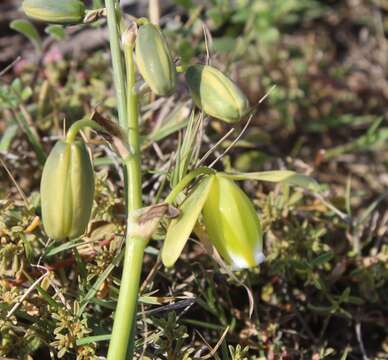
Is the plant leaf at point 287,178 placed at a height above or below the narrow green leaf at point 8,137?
above

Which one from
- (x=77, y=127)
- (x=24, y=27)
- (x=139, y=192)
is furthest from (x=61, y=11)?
(x=24, y=27)

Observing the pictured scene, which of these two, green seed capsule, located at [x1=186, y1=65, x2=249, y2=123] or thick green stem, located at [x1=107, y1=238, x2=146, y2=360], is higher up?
green seed capsule, located at [x1=186, y1=65, x2=249, y2=123]

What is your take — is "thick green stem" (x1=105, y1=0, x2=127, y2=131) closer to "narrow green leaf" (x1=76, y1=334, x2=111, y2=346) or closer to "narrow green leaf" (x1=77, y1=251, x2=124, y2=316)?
"narrow green leaf" (x1=77, y1=251, x2=124, y2=316)

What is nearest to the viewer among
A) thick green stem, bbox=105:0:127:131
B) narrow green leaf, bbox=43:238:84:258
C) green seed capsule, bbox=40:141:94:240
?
green seed capsule, bbox=40:141:94:240

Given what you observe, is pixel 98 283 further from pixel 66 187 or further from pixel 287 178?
pixel 287 178

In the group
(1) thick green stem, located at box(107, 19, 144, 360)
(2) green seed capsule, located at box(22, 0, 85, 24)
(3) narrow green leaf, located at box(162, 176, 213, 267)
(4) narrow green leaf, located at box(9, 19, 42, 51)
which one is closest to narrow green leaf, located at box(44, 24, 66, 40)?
(4) narrow green leaf, located at box(9, 19, 42, 51)

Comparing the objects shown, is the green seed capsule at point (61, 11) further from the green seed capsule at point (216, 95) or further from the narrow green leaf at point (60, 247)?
the narrow green leaf at point (60, 247)

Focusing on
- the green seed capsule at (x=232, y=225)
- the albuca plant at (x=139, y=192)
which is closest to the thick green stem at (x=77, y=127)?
the albuca plant at (x=139, y=192)

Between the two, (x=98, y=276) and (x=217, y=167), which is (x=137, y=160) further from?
(x=217, y=167)
